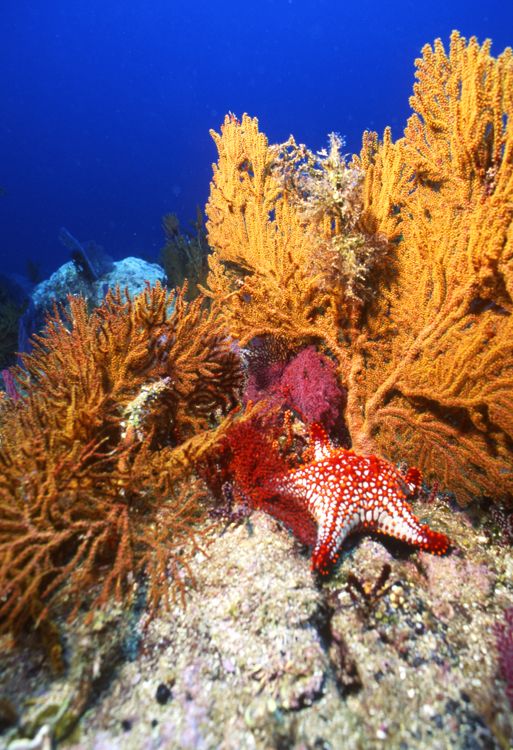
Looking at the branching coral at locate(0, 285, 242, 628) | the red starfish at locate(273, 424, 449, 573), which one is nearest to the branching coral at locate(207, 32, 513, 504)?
the red starfish at locate(273, 424, 449, 573)

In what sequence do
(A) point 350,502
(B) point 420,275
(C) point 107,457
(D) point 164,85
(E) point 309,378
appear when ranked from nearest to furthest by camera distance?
(A) point 350,502 → (C) point 107,457 → (B) point 420,275 → (E) point 309,378 → (D) point 164,85

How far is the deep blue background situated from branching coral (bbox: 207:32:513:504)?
110 metres

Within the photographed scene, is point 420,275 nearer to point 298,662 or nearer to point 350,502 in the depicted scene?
point 350,502

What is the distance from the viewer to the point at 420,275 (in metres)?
2.96

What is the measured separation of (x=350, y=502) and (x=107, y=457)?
1871mm

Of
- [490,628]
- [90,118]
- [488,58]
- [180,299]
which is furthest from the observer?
[90,118]

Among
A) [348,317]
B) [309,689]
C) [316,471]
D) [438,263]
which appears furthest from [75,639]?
[438,263]

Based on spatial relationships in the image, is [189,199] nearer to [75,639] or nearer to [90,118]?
[90,118]

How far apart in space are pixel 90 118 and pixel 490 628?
167429mm

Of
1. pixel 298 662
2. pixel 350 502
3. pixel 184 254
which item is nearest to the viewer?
pixel 298 662

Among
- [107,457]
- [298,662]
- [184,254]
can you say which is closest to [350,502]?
[298,662]

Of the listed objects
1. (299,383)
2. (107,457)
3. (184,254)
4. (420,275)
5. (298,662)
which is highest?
(184,254)

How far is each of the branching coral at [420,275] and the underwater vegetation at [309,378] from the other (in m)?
0.02

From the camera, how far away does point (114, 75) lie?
412ft
